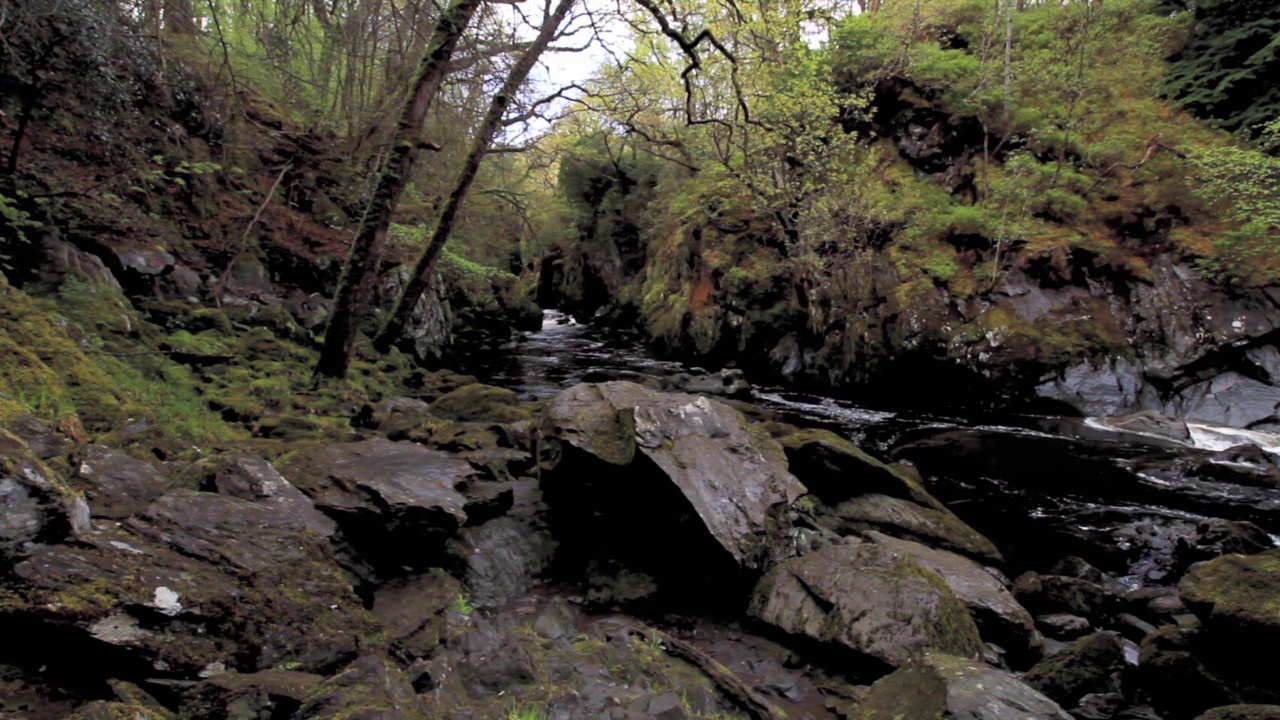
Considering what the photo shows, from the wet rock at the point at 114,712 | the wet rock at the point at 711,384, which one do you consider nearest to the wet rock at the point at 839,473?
the wet rock at the point at 114,712

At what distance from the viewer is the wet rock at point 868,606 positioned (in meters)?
4.01

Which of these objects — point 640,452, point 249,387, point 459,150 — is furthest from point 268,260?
point 640,452

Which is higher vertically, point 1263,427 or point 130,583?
point 1263,427

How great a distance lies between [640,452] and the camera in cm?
509

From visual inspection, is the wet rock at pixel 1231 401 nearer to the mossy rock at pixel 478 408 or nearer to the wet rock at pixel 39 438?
the mossy rock at pixel 478 408

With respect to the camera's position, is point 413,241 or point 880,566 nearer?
point 880,566

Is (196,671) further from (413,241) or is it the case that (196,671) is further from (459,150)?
(459,150)

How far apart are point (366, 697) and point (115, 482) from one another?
198 centimetres

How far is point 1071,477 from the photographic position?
896cm

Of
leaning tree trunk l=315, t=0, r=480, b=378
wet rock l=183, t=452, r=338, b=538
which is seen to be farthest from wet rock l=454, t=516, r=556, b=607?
leaning tree trunk l=315, t=0, r=480, b=378

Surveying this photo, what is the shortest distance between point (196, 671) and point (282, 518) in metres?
1.15

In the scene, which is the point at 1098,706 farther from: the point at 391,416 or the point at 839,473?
the point at 391,416

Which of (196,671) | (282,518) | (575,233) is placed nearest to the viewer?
(196,671)

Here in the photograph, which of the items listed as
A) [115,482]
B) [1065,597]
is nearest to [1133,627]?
[1065,597]
